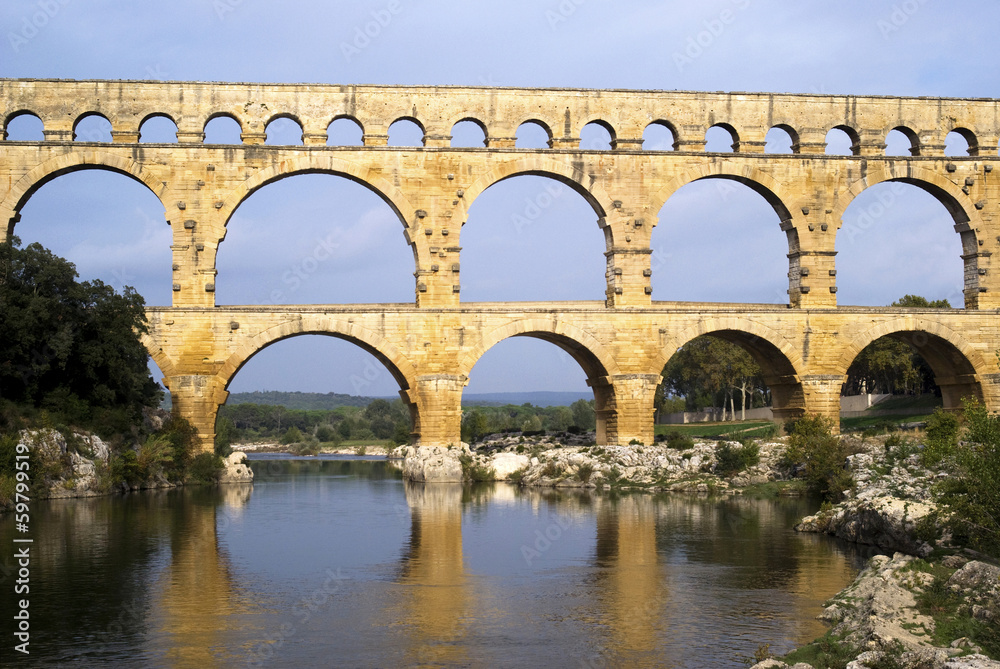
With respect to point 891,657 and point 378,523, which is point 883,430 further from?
point 891,657

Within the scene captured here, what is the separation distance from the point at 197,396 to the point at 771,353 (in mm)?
15663

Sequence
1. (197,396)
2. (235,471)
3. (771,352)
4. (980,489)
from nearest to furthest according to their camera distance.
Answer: (980,489)
(197,396)
(235,471)
(771,352)

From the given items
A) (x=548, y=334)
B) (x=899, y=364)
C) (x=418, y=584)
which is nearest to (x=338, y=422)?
A: (x=899, y=364)

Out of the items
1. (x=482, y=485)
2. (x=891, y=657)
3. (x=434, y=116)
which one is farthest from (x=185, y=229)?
(x=891, y=657)

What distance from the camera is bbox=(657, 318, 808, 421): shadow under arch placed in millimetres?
28406

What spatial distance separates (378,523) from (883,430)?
16.3m

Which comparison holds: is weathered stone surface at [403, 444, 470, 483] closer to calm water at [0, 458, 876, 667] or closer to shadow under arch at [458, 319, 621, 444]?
shadow under arch at [458, 319, 621, 444]

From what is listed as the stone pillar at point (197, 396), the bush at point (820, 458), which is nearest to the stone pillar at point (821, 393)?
the bush at point (820, 458)

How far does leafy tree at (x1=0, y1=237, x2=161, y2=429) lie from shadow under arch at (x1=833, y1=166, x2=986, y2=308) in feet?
63.3

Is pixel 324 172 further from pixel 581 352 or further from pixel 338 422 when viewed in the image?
pixel 338 422

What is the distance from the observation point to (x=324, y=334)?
27562 mm

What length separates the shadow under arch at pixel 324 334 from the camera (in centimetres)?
2666

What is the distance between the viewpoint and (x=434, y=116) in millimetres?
28016

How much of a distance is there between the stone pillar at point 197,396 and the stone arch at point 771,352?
1158 cm
